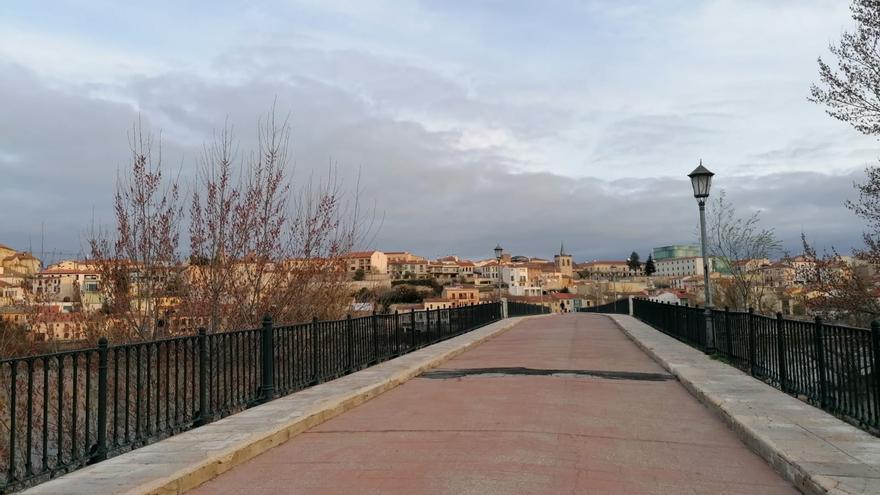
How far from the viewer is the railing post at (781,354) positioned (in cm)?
1004

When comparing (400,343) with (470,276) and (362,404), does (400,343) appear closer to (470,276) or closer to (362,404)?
(362,404)

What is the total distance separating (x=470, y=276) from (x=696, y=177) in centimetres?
16717

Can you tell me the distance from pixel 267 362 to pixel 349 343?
3354mm

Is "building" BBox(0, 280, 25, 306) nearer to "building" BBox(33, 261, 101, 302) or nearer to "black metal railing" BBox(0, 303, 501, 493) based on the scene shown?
"building" BBox(33, 261, 101, 302)

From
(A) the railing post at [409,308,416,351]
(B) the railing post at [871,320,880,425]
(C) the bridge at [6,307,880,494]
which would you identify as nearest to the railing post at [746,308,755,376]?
(C) the bridge at [6,307,880,494]

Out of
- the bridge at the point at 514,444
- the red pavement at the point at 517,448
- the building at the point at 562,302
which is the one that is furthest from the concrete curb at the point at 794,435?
the building at the point at 562,302

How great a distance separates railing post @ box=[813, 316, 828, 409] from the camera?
27.5 feet

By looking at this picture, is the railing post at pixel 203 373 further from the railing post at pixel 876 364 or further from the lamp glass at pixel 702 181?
the lamp glass at pixel 702 181

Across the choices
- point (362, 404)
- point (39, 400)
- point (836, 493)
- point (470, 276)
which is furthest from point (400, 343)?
point (470, 276)

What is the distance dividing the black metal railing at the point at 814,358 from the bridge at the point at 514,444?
0.24 m

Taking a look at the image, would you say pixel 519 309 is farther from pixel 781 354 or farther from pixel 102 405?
pixel 102 405

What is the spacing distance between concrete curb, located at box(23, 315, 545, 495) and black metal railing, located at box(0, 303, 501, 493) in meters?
0.24

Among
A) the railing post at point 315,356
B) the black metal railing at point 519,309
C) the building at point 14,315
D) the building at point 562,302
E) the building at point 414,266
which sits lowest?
the building at point 562,302

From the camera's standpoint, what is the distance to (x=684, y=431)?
7.97m
